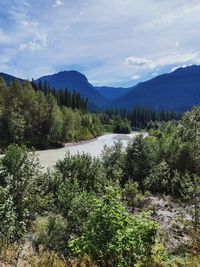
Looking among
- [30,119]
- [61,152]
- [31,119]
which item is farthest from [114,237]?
[31,119]

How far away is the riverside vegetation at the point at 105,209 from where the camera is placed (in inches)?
325

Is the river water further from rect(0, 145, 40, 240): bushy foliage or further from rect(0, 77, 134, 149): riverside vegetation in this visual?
rect(0, 145, 40, 240): bushy foliage

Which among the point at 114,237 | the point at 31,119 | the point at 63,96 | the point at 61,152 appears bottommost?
the point at 61,152

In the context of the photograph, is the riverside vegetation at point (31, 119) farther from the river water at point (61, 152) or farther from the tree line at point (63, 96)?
the tree line at point (63, 96)

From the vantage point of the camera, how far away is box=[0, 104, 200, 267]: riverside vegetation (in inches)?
325

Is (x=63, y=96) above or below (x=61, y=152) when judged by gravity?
above

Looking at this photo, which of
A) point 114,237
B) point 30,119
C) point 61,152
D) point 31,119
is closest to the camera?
point 114,237

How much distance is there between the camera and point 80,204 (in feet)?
44.9

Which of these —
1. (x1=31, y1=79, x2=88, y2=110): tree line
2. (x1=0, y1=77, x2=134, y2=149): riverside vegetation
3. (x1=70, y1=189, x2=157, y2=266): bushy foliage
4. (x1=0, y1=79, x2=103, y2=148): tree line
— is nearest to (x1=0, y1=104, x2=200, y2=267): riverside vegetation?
(x1=70, y1=189, x2=157, y2=266): bushy foliage

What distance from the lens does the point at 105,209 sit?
8859 mm

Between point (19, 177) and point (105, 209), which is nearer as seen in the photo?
point (105, 209)

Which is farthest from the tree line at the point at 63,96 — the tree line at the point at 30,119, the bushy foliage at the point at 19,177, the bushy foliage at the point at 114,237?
the bushy foliage at the point at 114,237

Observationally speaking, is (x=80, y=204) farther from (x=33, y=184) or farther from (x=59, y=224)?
(x=33, y=184)

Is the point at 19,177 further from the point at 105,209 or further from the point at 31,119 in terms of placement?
the point at 31,119
